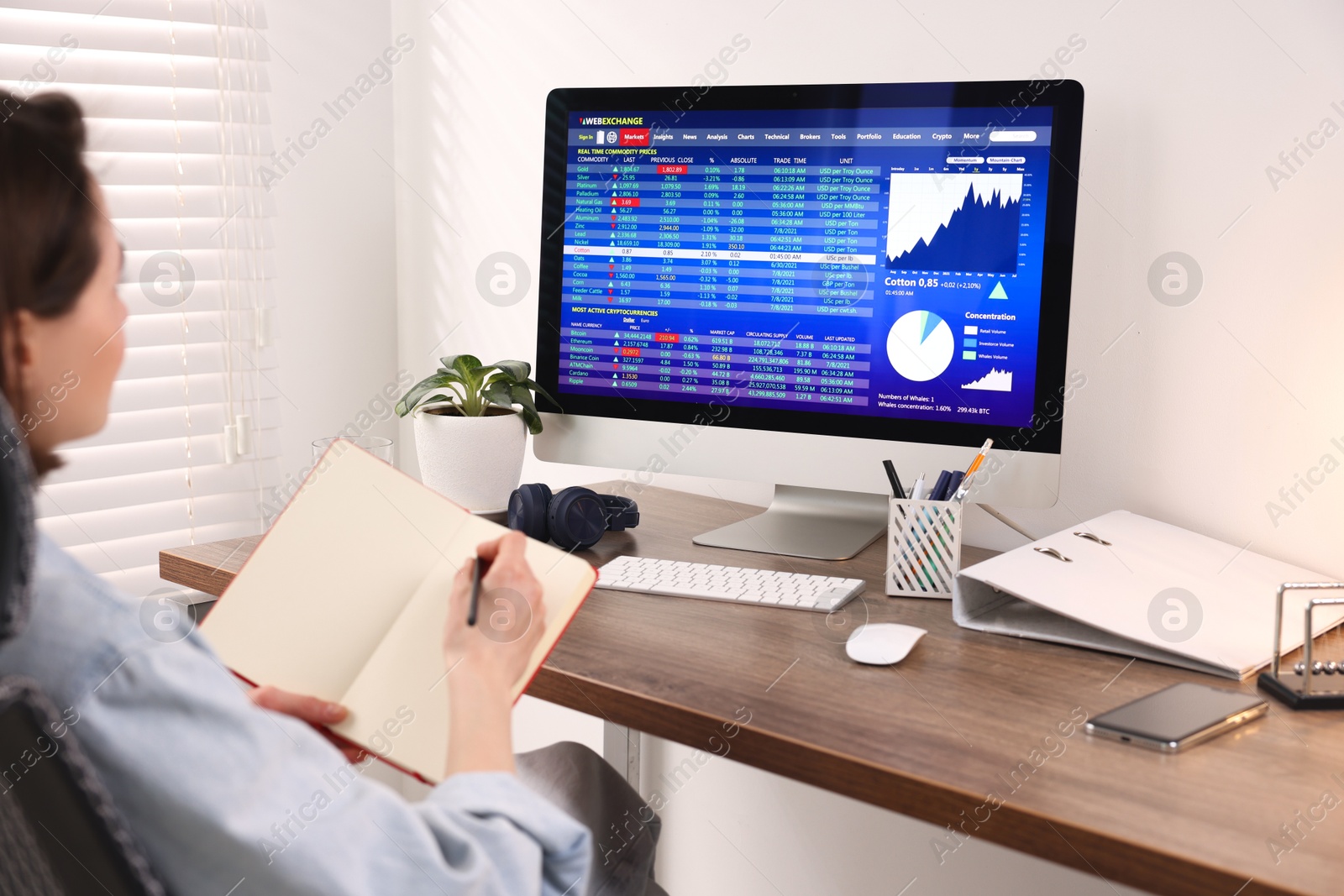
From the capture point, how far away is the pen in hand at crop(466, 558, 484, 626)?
762mm

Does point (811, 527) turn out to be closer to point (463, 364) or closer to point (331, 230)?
point (463, 364)

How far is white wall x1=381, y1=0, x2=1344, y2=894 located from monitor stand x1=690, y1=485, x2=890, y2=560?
0.17 metres

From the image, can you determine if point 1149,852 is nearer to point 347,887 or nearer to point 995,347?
point 347,887

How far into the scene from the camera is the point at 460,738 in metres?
0.67

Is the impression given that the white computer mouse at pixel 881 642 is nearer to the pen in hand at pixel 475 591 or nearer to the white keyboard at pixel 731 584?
the white keyboard at pixel 731 584

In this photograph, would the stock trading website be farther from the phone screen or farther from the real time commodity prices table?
the phone screen

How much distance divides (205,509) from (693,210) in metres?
1.04

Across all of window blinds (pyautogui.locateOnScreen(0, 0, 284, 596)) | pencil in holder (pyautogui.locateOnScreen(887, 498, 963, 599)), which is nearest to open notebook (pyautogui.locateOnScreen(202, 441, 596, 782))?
pencil in holder (pyautogui.locateOnScreen(887, 498, 963, 599))

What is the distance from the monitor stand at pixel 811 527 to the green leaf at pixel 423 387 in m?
0.40

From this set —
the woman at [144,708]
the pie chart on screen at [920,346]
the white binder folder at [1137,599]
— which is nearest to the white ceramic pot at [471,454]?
the pie chart on screen at [920,346]

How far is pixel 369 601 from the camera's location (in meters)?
0.85

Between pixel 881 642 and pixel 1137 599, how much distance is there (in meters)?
0.26

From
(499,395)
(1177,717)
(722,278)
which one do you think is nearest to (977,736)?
(1177,717)

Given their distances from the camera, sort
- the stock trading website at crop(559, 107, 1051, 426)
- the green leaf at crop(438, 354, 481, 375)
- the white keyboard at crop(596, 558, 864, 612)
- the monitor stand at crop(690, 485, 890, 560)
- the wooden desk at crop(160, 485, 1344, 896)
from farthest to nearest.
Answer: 1. the green leaf at crop(438, 354, 481, 375)
2. the monitor stand at crop(690, 485, 890, 560)
3. the stock trading website at crop(559, 107, 1051, 426)
4. the white keyboard at crop(596, 558, 864, 612)
5. the wooden desk at crop(160, 485, 1344, 896)
